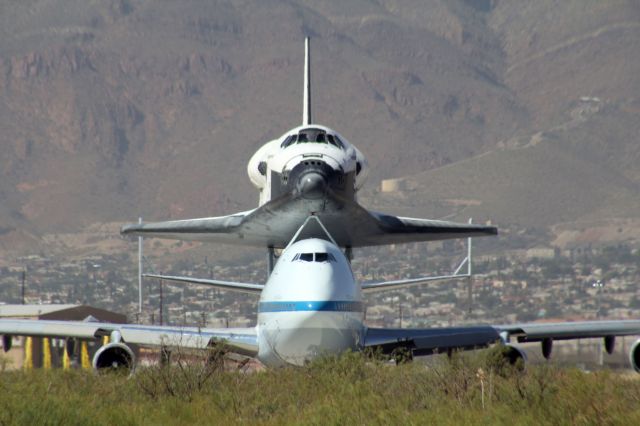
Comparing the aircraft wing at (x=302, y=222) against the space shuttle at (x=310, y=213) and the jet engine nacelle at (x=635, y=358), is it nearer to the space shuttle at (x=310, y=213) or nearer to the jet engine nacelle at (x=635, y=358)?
the space shuttle at (x=310, y=213)

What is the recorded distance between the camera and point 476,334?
3572cm

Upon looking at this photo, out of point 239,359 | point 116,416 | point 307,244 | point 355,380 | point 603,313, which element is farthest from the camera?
point 603,313

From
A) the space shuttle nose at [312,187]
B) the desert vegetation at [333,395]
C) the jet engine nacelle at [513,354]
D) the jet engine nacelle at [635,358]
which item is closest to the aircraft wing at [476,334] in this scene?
the jet engine nacelle at [513,354]

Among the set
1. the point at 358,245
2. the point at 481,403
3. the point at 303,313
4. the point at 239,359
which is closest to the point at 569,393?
the point at 481,403

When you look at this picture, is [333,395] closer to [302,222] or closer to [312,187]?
[312,187]

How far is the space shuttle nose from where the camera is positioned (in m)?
42.0

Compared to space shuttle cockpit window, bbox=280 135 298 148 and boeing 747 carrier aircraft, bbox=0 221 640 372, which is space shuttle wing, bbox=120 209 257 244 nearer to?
space shuttle cockpit window, bbox=280 135 298 148

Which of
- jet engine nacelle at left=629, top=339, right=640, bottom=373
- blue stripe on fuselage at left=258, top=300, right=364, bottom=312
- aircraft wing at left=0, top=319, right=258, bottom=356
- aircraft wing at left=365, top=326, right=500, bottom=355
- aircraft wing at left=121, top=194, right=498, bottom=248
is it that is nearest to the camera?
blue stripe on fuselage at left=258, top=300, right=364, bottom=312

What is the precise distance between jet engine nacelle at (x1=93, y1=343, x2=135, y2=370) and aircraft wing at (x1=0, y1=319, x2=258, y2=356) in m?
0.34

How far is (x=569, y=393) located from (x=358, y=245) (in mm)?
21879

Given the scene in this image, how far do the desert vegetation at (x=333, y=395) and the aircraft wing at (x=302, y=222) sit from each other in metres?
9.95

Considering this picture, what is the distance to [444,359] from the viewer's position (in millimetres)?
33156

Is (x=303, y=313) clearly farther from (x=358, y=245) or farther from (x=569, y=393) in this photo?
(x=358, y=245)

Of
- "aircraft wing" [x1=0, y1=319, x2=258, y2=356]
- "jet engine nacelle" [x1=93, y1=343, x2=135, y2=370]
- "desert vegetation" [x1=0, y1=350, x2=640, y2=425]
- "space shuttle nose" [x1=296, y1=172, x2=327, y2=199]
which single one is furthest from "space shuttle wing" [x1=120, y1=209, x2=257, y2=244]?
"desert vegetation" [x1=0, y1=350, x2=640, y2=425]
